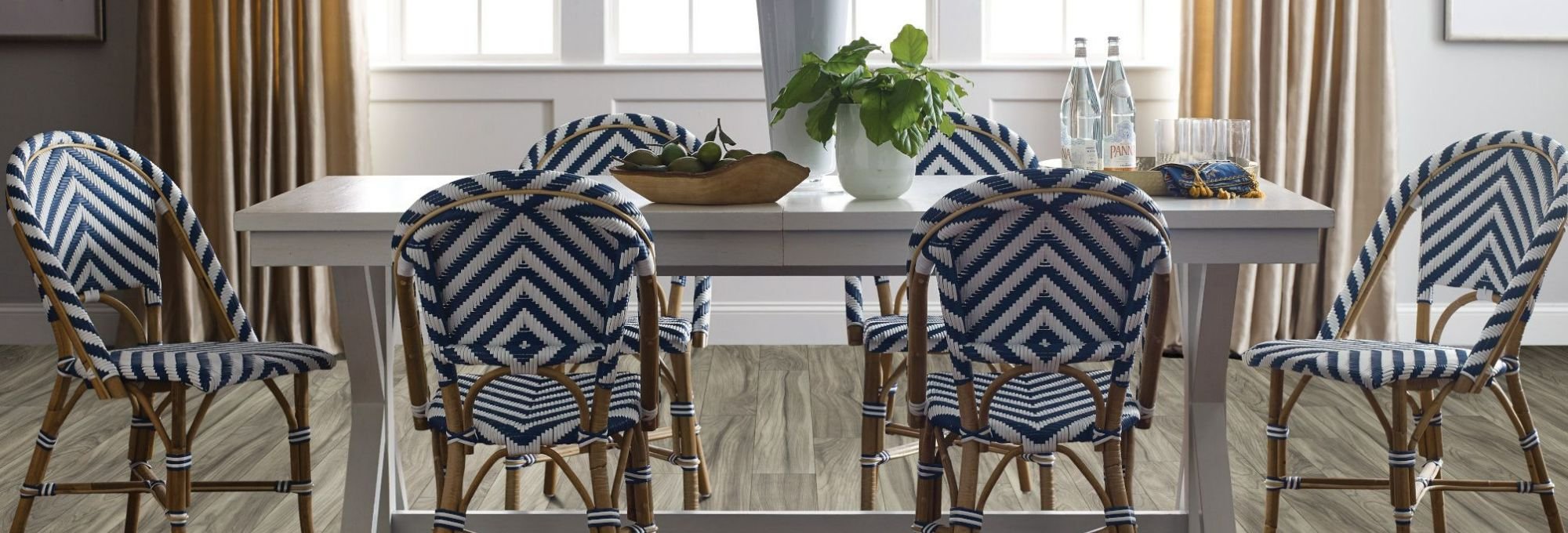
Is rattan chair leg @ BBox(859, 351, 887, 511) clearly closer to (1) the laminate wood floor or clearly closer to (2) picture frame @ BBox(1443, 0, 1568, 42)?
(1) the laminate wood floor

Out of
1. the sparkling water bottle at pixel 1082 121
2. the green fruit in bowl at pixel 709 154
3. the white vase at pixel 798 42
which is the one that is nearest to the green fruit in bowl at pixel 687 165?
the green fruit in bowl at pixel 709 154

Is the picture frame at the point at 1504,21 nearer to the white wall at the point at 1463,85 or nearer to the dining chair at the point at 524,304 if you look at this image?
the white wall at the point at 1463,85

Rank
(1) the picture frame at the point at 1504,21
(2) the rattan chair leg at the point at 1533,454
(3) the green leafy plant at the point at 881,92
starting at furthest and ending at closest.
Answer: (1) the picture frame at the point at 1504,21 → (2) the rattan chair leg at the point at 1533,454 → (3) the green leafy plant at the point at 881,92

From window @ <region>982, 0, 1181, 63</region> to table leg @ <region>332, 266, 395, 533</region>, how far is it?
2.55m

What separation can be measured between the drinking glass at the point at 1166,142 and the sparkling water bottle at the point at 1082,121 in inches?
4.3

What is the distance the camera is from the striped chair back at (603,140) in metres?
2.95

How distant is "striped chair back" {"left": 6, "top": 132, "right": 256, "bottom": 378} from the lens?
7.18ft

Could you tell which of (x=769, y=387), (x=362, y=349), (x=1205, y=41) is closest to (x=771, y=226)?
(x=362, y=349)

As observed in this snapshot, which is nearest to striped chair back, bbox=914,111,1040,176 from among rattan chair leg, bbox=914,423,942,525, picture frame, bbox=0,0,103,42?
rattan chair leg, bbox=914,423,942,525

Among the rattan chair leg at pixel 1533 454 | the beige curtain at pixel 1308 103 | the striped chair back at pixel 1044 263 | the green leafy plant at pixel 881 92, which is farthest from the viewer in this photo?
the beige curtain at pixel 1308 103

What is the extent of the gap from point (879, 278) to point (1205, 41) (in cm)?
172

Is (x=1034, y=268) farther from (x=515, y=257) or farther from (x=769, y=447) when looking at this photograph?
(x=769, y=447)

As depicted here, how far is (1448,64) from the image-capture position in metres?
4.25

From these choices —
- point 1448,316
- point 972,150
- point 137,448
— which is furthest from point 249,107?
point 1448,316
